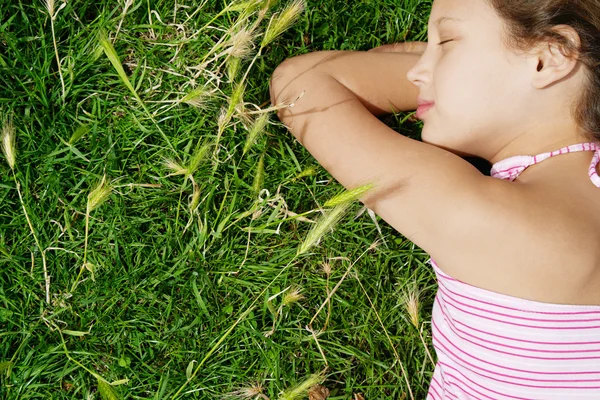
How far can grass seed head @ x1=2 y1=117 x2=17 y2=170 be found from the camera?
2.04 meters

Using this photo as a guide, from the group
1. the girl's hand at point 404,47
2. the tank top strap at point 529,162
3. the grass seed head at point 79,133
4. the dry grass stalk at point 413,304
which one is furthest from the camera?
the girl's hand at point 404,47

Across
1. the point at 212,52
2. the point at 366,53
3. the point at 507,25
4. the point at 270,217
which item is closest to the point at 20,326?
the point at 270,217

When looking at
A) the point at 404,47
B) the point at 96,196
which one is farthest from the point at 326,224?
the point at 404,47

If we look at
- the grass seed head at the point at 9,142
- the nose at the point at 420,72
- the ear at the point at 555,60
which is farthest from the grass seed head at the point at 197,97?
the ear at the point at 555,60

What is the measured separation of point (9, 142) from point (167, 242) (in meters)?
0.59

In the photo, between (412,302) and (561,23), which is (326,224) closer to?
(412,302)

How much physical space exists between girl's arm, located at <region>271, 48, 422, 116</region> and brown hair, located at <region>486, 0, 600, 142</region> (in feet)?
1.78

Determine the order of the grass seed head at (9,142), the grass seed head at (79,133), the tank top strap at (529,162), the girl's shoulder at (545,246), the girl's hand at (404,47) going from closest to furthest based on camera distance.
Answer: the girl's shoulder at (545,246) → the tank top strap at (529,162) → the grass seed head at (9,142) → the grass seed head at (79,133) → the girl's hand at (404,47)

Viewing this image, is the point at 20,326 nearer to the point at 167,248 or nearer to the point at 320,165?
the point at 167,248

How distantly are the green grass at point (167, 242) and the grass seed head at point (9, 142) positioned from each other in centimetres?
5

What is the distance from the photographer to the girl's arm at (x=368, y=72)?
2348mm

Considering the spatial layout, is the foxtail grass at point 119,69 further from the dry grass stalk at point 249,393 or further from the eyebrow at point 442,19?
the eyebrow at point 442,19

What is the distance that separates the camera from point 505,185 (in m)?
1.89

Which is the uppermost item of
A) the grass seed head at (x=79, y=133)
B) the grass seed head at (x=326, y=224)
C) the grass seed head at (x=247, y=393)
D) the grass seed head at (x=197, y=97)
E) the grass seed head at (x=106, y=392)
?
the grass seed head at (x=197, y=97)
